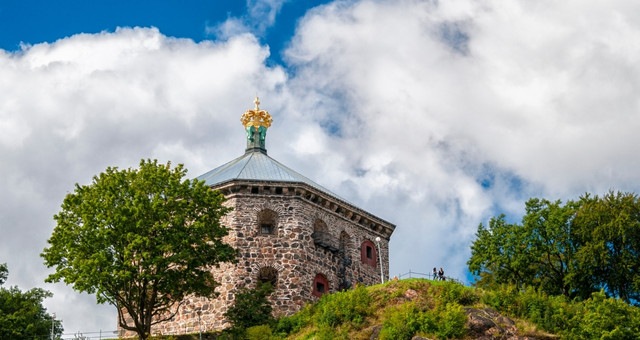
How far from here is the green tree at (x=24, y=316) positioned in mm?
54875

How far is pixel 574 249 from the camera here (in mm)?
60594

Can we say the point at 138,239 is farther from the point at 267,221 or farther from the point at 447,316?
the point at 447,316

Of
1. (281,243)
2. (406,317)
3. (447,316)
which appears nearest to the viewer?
(447,316)

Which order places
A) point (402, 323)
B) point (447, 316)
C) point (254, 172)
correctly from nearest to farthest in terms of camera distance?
1. point (402, 323)
2. point (447, 316)
3. point (254, 172)

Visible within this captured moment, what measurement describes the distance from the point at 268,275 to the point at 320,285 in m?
3.72

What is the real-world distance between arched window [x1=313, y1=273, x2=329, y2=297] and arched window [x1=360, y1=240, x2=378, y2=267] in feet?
14.9

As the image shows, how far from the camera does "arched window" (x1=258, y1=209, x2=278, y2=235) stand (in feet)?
198

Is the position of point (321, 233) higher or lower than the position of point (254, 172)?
lower

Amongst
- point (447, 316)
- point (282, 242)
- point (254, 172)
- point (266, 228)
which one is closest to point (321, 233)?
point (282, 242)

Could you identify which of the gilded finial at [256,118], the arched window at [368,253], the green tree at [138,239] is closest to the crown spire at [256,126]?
the gilded finial at [256,118]

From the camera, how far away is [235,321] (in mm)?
52625

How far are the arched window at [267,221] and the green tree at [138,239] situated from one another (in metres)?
7.55

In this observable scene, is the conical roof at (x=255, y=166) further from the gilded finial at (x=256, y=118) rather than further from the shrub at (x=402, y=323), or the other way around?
the shrub at (x=402, y=323)

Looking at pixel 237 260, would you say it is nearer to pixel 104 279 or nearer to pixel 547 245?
pixel 104 279
